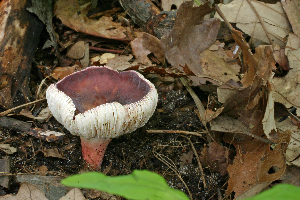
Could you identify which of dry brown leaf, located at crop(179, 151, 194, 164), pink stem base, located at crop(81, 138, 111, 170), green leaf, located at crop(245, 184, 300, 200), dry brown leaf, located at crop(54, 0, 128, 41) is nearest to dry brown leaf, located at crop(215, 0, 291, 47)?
dry brown leaf, located at crop(54, 0, 128, 41)

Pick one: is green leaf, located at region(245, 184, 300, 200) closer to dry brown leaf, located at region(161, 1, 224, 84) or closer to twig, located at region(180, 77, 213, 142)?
twig, located at region(180, 77, 213, 142)

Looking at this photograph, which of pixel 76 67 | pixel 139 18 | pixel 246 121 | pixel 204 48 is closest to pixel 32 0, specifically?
pixel 76 67

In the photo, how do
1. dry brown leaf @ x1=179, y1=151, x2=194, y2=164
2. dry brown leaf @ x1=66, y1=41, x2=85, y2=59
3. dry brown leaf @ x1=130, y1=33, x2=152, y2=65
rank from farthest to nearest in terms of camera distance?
1. dry brown leaf @ x1=66, y1=41, x2=85, y2=59
2. dry brown leaf @ x1=130, y1=33, x2=152, y2=65
3. dry brown leaf @ x1=179, y1=151, x2=194, y2=164

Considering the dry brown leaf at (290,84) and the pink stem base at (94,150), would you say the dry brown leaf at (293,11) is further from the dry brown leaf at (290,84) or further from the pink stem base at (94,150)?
the pink stem base at (94,150)

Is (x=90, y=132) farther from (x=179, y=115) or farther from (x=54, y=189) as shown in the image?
(x=179, y=115)

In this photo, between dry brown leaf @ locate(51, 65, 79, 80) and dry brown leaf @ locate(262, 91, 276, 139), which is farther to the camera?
dry brown leaf @ locate(51, 65, 79, 80)

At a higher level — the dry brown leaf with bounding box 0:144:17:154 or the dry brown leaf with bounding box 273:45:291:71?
→ the dry brown leaf with bounding box 273:45:291:71

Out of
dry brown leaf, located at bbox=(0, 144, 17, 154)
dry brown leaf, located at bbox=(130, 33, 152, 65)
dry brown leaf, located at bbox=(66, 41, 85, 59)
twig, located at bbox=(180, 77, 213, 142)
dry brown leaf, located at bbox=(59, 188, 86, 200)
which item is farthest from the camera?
dry brown leaf, located at bbox=(66, 41, 85, 59)

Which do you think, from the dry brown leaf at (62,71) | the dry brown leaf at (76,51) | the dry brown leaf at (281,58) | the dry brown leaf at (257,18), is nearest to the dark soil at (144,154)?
the dry brown leaf at (62,71)

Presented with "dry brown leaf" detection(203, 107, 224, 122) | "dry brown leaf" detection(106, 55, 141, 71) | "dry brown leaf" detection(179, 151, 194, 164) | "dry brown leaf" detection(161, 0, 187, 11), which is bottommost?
"dry brown leaf" detection(179, 151, 194, 164)
